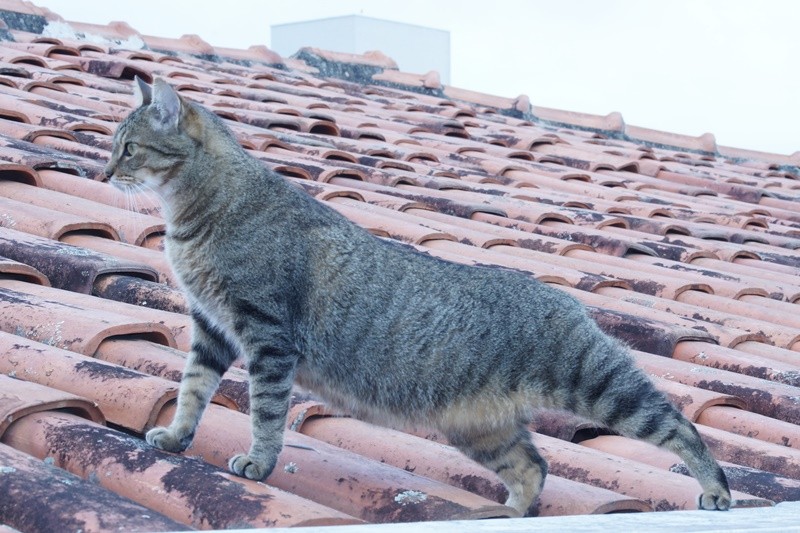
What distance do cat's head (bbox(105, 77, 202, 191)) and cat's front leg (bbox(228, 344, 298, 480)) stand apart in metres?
0.64

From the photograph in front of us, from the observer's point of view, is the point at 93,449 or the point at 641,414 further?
the point at 641,414

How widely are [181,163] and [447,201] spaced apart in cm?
220

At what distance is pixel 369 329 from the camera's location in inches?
111

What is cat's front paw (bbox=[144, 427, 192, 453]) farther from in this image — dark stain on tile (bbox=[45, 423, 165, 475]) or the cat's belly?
the cat's belly

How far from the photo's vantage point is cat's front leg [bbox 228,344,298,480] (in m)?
2.41

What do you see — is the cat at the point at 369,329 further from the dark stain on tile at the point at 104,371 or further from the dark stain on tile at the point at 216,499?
the dark stain on tile at the point at 216,499

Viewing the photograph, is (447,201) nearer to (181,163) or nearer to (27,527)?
(181,163)

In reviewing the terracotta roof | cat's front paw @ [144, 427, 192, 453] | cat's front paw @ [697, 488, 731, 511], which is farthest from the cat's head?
cat's front paw @ [697, 488, 731, 511]

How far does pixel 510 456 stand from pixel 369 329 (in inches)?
18.5

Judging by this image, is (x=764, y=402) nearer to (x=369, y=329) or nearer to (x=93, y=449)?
(x=369, y=329)

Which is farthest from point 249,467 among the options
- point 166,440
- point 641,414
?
point 641,414

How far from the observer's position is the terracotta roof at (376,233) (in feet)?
7.26

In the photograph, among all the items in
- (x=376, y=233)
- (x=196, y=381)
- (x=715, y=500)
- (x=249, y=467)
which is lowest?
(x=715, y=500)

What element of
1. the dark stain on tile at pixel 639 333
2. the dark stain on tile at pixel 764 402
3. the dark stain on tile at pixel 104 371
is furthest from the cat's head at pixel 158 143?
the dark stain on tile at pixel 764 402
